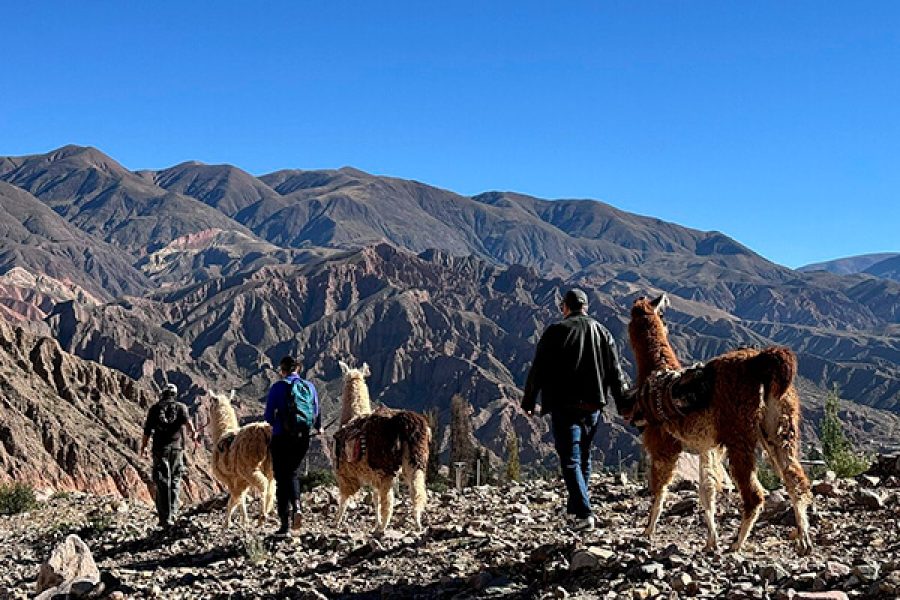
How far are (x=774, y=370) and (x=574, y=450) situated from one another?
216cm

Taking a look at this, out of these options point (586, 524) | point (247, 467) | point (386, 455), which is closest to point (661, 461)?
point (586, 524)

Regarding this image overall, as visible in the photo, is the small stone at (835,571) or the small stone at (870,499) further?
the small stone at (870,499)

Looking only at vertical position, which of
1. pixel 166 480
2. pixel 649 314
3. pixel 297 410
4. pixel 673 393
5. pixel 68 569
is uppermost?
pixel 649 314

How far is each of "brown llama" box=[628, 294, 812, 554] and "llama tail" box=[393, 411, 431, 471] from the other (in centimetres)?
339

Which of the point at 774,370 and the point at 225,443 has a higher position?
the point at 774,370

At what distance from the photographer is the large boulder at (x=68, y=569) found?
10312mm

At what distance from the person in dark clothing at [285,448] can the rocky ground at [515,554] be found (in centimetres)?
40

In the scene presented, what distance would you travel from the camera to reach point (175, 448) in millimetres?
15617

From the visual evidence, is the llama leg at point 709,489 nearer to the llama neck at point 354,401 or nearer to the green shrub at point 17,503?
the llama neck at point 354,401

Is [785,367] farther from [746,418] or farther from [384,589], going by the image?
[384,589]

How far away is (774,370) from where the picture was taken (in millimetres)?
8297

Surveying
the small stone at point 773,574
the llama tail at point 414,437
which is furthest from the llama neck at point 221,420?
the small stone at point 773,574

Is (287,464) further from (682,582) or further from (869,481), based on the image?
(869,481)

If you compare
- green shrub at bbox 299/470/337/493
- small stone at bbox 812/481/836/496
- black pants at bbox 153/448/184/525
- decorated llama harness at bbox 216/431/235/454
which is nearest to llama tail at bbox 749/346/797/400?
small stone at bbox 812/481/836/496
